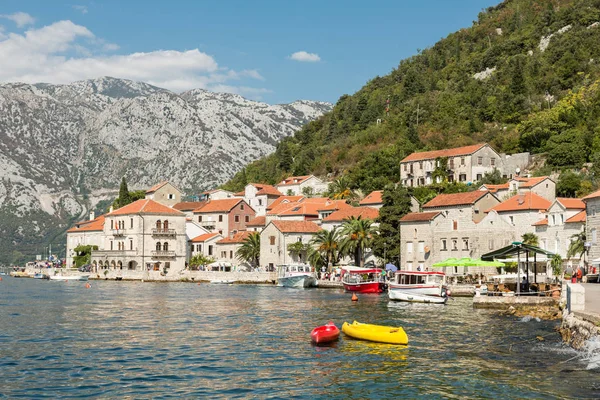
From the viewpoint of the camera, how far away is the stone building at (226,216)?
11444 cm

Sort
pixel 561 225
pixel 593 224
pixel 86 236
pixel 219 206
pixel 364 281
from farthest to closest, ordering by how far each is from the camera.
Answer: pixel 86 236 < pixel 219 206 < pixel 364 281 < pixel 561 225 < pixel 593 224

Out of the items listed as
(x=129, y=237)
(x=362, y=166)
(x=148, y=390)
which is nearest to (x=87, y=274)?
(x=129, y=237)

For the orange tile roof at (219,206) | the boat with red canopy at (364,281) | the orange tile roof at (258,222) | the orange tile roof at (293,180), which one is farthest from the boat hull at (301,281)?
the orange tile roof at (293,180)

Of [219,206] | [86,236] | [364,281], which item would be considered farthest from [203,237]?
[364,281]

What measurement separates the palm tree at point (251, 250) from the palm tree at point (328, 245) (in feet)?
32.9

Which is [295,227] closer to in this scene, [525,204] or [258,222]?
[258,222]

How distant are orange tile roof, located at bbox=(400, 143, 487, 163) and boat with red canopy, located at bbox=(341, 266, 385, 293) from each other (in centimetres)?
3522

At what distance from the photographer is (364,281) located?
69.0 meters

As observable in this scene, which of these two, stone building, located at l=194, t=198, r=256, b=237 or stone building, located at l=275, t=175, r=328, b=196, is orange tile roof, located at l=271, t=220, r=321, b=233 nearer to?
stone building, located at l=194, t=198, r=256, b=237

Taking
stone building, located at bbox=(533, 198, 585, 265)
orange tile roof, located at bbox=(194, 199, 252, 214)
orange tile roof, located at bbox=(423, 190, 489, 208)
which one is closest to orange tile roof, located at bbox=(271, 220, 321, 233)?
orange tile roof, located at bbox=(423, 190, 489, 208)

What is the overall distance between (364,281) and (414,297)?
549 inches

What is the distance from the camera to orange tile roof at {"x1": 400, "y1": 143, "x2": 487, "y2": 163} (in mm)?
100812

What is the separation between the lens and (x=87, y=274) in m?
110

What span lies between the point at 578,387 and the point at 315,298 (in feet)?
131
